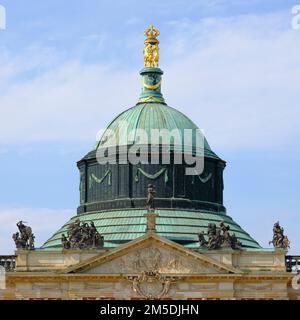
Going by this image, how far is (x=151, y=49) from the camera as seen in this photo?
136 m

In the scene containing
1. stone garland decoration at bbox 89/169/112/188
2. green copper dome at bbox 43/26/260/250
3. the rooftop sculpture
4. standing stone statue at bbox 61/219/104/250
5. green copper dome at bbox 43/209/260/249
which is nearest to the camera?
the rooftop sculpture

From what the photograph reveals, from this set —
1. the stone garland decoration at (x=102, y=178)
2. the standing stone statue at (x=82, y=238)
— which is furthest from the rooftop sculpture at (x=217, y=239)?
the stone garland decoration at (x=102, y=178)

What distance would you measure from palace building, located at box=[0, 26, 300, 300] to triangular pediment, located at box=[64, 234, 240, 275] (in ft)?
0.22

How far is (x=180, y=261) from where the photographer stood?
119m

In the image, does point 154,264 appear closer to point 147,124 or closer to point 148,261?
point 148,261

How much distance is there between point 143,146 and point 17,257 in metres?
15.0

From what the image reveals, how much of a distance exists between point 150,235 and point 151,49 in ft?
72.4

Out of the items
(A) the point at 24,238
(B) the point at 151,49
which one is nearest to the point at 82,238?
(A) the point at 24,238

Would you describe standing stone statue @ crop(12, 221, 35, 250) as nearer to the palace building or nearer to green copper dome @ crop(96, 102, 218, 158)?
the palace building

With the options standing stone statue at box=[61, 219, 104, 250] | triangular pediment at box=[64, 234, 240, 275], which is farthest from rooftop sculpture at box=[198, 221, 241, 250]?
standing stone statue at box=[61, 219, 104, 250]

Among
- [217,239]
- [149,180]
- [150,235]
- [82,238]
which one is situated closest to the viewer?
[150,235]

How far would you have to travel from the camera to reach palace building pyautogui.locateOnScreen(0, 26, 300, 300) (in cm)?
11844

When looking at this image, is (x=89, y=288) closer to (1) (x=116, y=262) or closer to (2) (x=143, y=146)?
(1) (x=116, y=262)
